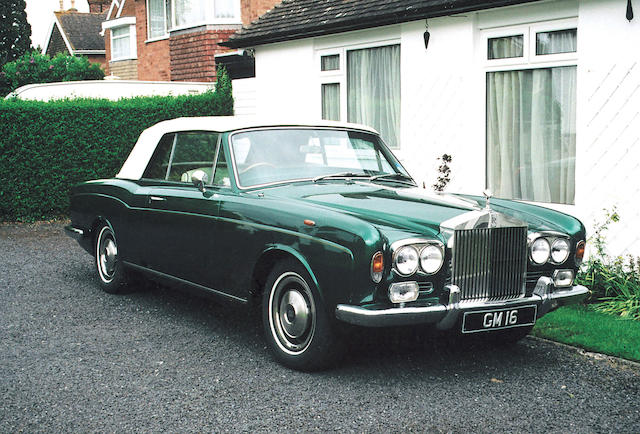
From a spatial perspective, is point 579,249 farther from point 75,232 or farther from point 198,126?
point 75,232

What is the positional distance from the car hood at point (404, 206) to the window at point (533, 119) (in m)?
3.04

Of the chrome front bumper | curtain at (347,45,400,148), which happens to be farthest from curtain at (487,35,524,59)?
the chrome front bumper

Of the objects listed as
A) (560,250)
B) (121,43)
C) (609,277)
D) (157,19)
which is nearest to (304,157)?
(560,250)

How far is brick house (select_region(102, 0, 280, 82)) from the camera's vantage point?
18625 millimetres

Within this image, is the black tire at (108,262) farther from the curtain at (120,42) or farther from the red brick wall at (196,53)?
the curtain at (120,42)

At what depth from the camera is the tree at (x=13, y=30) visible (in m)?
34.0

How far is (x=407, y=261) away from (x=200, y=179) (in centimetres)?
213

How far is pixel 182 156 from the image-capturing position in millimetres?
6797

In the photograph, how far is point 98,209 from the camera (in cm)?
767

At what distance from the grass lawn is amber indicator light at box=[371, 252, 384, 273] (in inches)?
84.7

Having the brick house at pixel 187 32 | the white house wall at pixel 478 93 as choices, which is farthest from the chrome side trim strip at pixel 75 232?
the brick house at pixel 187 32

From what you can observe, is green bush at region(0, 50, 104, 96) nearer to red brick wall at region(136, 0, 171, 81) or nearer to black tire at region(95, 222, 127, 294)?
red brick wall at region(136, 0, 171, 81)

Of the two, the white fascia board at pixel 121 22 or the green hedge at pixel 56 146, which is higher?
the white fascia board at pixel 121 22

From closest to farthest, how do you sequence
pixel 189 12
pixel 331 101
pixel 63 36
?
pixel 331 101 < pixel 189 12 < pixel 63 36
